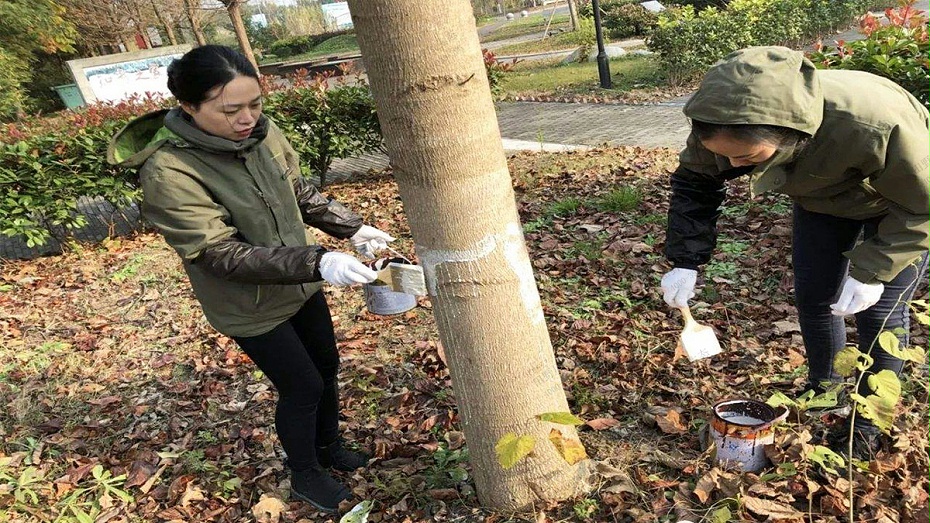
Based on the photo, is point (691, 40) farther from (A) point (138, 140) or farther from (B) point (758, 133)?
(A) point (138, 140)

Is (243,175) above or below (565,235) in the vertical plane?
above

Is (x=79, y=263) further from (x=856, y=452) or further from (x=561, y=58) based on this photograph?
(x=561, y=58)

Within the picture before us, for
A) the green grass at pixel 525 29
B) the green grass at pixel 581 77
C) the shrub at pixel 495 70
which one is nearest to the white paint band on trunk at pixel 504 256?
the shrub at pixel 495 70

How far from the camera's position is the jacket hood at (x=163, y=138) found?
1.82 meters

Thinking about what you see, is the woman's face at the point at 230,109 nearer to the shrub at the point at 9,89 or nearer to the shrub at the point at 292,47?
the shrub at the point at 9,89

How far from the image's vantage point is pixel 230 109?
185 cm

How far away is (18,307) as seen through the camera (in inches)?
184

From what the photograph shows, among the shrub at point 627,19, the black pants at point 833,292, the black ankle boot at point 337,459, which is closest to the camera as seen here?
the black pants at point 833,292

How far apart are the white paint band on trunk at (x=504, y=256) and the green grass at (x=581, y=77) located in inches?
383

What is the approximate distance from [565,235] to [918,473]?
113 inches

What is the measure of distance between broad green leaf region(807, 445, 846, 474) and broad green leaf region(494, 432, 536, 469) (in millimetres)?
810

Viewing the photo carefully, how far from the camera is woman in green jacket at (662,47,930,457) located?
1596 mm

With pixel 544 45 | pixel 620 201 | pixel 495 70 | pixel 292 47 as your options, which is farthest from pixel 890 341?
pixel 292 47

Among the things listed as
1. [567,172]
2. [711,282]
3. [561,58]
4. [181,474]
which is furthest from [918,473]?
[561,58]
